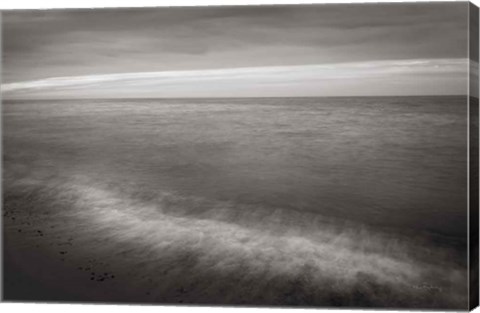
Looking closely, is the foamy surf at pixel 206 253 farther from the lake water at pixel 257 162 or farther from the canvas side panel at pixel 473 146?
the canvas side panel at pixel 473 146

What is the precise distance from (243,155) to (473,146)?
53.0 inches

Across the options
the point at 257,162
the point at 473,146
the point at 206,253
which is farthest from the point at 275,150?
the point at 473,146

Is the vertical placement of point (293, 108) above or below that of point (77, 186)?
above

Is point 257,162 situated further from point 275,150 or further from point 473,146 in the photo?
point 473,146

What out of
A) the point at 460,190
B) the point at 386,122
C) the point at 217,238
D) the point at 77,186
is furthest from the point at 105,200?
the point at 460,190

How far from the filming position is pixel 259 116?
421cm

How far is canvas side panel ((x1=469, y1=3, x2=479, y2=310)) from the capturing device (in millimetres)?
4098

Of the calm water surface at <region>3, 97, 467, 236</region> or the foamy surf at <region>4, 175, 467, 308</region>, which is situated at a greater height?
the calm water surface at <region>3, 97, 467, 236</region>

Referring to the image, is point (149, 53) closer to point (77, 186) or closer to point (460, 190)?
point (77, 186)

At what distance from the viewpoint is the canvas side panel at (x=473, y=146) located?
4098 mm

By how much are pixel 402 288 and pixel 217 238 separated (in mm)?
1136

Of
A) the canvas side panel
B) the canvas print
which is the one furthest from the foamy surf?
the canvas side panel

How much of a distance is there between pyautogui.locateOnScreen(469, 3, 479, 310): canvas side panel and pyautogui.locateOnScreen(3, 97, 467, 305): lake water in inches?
2.2

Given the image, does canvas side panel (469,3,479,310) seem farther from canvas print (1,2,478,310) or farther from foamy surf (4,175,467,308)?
foamy surf (4,175,467,308)
